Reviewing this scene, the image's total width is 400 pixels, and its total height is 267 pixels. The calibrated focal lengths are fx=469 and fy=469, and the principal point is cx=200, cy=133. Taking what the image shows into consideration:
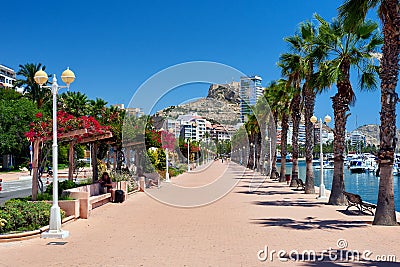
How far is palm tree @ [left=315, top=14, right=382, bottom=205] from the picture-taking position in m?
18.0

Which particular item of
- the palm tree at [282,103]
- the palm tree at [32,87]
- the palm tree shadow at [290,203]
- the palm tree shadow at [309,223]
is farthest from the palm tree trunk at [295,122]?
the palm tree at [32,87]

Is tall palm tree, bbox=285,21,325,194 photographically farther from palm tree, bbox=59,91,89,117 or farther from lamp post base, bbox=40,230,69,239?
palm tree, bbox=59,91,89,117

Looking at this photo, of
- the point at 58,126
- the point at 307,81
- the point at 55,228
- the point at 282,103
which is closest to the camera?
the point at 55,228

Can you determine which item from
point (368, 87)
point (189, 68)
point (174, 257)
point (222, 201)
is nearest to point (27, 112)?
point (189, 68)

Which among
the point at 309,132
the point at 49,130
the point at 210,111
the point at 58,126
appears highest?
the point at 210,111

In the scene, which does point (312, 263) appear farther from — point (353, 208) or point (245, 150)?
point (245, 150)

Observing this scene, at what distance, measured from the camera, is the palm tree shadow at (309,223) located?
508 inches

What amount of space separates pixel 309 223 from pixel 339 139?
6.11 metres

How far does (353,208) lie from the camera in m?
17.6

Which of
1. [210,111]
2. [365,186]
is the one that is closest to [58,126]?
[365,186]

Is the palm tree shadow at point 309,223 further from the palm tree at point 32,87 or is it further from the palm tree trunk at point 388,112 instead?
the palm tree at point 32,87

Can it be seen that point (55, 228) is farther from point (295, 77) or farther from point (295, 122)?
point (295, 122)

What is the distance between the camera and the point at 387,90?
527 inches

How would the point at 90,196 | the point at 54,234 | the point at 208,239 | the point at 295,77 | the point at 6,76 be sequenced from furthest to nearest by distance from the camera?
the point at 6,76, the point at 295,77, the point at 90,196, the point at 54,234, the point at 208,239
